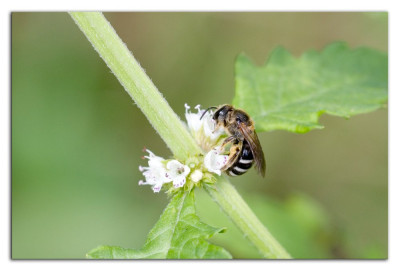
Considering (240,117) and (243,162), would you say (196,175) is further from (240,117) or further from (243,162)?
(240,117)

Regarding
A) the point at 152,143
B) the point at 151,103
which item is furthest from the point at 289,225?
the point at 151,103

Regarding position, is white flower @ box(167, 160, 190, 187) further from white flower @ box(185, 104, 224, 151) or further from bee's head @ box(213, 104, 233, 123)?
bee's head @ box(213, 104, 233, 123)

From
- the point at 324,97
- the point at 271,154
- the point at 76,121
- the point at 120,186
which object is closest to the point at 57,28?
the point at 76,121

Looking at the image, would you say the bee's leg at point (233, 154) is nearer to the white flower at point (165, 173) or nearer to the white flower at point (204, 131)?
the white flower at point (204, 131)

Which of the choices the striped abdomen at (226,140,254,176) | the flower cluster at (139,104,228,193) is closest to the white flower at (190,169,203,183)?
the flower cluster at (139,104,228,193)

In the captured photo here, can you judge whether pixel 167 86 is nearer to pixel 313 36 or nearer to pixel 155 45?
pixel 155 45

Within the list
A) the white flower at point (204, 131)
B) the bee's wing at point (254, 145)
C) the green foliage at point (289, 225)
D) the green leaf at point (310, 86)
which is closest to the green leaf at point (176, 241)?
the white flower at point (204, 131)
